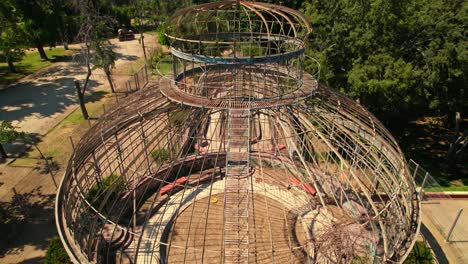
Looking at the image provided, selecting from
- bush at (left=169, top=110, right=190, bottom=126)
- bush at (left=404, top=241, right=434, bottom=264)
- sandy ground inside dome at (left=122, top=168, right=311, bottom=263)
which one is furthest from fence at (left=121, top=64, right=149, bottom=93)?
bush at (left=404, top=241, right=434, bottom=264)

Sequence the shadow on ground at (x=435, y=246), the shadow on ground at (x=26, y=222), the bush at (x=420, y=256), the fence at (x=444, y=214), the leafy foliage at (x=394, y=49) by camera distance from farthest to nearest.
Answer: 1. the leafy foliage at (x=394, y=49)
2. the fence at (x=444, y=214)
3. the shadow on ground at (x=26, y=222)
4. the shadow on ground at (x=435, y=246)
5. the bush at (x=420, y=256)

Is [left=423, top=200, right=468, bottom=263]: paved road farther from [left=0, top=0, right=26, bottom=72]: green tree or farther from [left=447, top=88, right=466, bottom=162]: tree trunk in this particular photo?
[left=0, top=0, right=26, bottom=72]: green tree

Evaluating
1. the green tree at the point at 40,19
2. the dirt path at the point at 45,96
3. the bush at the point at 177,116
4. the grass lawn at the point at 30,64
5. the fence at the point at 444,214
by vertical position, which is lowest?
the fence at the point at 444,214

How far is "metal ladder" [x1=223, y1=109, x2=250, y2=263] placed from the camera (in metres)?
15.8

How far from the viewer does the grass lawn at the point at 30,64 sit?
44097 millimetres

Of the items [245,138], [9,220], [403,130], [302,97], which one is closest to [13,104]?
[9,220]

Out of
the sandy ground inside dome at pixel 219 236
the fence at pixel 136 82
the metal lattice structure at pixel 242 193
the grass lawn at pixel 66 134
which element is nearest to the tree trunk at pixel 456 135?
the metal lattice structure at pixel 242 193

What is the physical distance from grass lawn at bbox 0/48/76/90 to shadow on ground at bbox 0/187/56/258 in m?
26.0

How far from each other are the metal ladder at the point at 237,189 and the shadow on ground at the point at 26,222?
1202 centimetres

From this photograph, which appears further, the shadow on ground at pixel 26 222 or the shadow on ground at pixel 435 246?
the shadow on ground at pixel 26 222

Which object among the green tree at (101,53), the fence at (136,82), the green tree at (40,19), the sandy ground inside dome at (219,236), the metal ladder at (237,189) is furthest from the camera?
the green tree at (40,19)

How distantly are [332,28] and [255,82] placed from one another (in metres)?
7.85

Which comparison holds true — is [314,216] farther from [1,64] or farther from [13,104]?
[1,64]

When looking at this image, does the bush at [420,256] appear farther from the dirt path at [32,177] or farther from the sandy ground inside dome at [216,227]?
the dirt path at [32,177]
